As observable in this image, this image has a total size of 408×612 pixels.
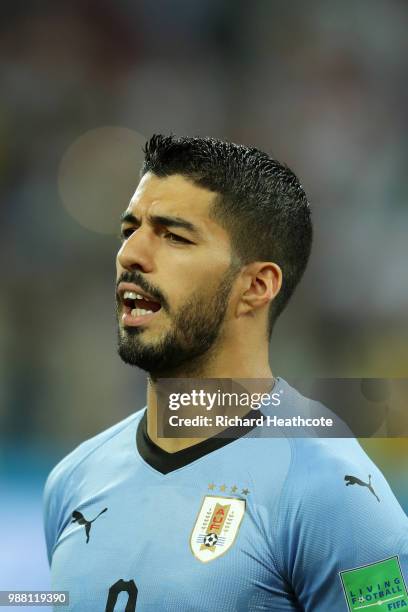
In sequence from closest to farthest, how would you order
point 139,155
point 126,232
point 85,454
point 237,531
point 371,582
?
point 371,582 → point 237,531 → point 126,232 → point 85,454 → point 139,155

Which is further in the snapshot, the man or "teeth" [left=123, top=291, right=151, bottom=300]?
"teeth" [left=123, top=291, right=151, bottom=300]

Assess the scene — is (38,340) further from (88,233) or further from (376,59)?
(376,59)

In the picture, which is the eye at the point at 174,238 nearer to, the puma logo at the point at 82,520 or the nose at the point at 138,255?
the nose at the point at 138,255

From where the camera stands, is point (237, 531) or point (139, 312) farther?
point (139, 312)

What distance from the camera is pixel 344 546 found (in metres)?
1.28

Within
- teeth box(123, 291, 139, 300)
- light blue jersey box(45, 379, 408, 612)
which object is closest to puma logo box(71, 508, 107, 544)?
light blue jersey box(45, 379, 408, 612)

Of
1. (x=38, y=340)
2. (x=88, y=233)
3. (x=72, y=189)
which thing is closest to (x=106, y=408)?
(x=38, y=340)

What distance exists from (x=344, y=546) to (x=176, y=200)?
77cm

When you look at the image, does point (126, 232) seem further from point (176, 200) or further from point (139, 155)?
point (139, 155)

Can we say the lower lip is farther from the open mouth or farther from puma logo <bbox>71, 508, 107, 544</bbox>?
puma logo <bbox>71, 508, 107, 544</bbox>

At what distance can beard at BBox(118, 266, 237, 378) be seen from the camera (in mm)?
1529

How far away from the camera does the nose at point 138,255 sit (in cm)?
151

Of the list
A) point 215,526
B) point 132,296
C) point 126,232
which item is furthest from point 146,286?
point 215,526

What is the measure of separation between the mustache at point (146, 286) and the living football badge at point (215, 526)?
0.41 m
